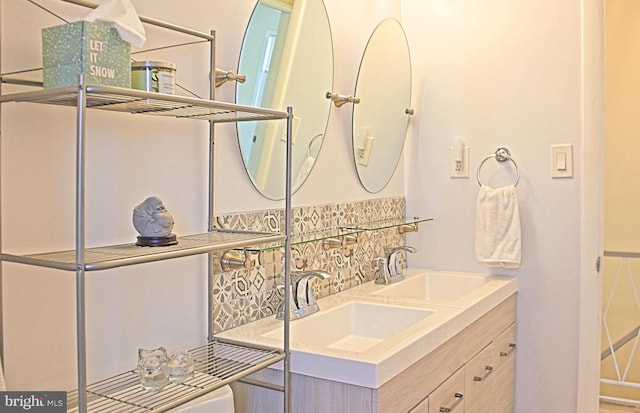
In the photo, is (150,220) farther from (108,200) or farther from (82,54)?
(82,54)

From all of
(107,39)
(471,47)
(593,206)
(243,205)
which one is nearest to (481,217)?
(593,206)

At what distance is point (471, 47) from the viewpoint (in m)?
2.61

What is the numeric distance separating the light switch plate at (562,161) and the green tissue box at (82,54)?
1893 mm

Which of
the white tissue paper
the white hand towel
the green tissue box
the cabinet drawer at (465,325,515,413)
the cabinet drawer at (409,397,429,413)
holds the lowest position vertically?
the cabinet drawer at (465,325,515,413)

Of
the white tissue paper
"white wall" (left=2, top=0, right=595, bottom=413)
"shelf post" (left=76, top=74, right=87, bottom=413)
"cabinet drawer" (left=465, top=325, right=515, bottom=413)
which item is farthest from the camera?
"cabinet drawer" (left=465, top=325, right=515, bottom=413)

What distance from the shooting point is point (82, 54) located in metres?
1.03

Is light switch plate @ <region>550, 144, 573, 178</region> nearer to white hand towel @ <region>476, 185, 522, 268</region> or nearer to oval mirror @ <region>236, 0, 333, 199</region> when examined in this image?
white hand towel @ <region>476, 185, 522, 268</region>

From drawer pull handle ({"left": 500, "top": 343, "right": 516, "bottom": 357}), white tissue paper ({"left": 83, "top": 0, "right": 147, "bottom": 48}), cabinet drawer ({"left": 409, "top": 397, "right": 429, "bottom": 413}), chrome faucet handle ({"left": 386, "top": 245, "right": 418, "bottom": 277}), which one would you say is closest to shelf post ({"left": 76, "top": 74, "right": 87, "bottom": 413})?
white tissue paper ({"left": 83, "top": 0, "right": 147, "bottom": 48})

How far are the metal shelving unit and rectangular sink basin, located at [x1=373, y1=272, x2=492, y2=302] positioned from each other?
1088mm

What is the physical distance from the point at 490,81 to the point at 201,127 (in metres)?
1.46

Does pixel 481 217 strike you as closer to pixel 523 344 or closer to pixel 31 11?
pixel 523 344

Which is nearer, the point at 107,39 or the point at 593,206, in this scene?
the point at 107,39

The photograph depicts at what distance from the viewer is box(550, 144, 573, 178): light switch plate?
2.42 m

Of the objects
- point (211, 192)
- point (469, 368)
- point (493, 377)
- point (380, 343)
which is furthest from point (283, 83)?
point (493, 377)
